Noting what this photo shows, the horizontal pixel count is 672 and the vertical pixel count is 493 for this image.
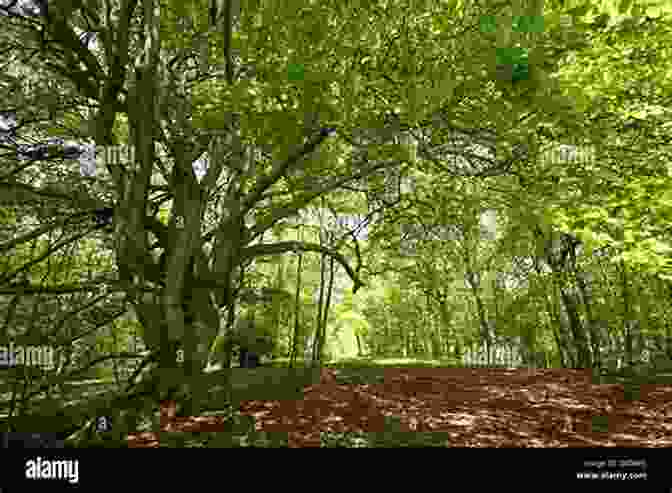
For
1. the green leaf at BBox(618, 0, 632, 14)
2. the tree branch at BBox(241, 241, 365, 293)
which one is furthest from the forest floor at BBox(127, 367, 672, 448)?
the green leaf at BBox(618, 0, 632, 14)

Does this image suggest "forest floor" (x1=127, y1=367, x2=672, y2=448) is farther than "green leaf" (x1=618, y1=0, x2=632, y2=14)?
Yes

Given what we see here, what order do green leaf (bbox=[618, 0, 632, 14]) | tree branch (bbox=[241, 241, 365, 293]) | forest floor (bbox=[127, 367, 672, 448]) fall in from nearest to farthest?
green leaf (bbox=[618, 0, 632, 14])
forest floor (bbox=[127, 367, 672, 448])
tree branch (bbox=[241, 241, 365, 293])

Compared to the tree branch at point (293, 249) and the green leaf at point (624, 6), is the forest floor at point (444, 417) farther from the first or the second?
the green leaf at point (624, 6)

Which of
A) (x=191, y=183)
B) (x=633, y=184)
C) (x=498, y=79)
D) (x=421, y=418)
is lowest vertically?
(x=421, y=418)

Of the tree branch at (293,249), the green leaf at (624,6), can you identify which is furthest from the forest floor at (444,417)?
the green leaf at (624,6)

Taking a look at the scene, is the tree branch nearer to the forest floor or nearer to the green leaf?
the forest floor

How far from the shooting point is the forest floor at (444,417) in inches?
250

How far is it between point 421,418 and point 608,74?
6.64m

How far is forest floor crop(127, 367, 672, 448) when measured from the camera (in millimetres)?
6352

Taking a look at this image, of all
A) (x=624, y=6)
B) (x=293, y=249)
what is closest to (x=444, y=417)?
(x=293, y=249)

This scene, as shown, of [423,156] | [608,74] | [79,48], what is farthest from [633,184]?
[79,48]

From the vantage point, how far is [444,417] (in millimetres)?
7879

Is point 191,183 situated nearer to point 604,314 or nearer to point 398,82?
point 398,82

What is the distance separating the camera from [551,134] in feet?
25.5
